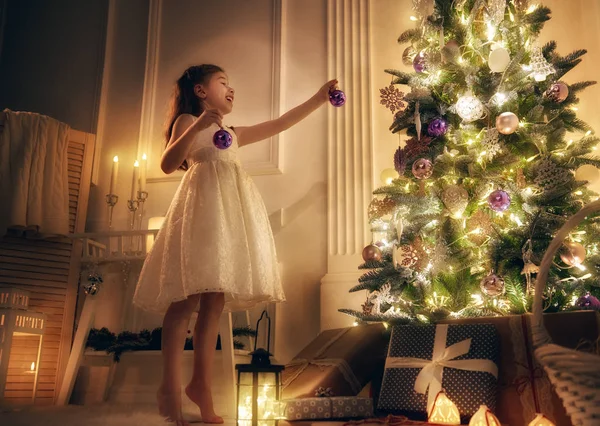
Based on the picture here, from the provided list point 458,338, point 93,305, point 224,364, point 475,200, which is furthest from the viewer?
point 93,305

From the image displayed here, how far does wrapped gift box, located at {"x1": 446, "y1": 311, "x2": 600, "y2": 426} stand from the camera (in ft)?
4.90

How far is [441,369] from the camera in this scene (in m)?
1.62

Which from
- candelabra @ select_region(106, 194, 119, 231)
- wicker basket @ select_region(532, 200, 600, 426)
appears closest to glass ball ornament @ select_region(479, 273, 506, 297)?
wicker basket @ select_region(532, 200, 600, 426)

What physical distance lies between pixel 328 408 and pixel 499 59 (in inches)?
47.4

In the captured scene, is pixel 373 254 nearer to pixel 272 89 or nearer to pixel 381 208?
pixel 381 208

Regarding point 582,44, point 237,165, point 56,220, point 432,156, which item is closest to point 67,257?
point 56,220

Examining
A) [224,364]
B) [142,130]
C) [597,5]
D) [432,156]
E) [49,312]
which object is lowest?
[224,364]

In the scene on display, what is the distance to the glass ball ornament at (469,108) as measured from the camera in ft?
6.29

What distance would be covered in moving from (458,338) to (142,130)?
84.2 inches

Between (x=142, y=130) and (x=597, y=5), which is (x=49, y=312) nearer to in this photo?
(x=142, y=130)

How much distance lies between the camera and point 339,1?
3.05 metres

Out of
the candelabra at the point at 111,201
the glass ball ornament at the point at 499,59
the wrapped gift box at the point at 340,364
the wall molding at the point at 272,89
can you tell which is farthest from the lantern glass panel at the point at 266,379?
the candelabra at the point at 111,201

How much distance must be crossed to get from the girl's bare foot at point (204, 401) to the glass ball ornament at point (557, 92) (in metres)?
1.42

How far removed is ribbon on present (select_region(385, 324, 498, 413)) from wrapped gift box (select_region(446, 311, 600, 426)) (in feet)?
0.23
